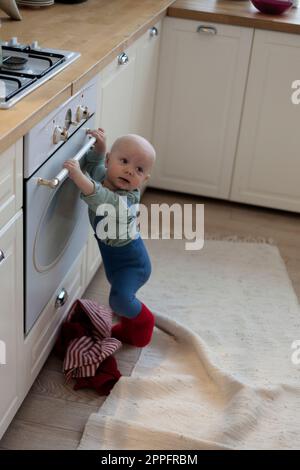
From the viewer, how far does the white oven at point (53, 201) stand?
5.42 feet

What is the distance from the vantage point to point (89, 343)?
7.04 feet

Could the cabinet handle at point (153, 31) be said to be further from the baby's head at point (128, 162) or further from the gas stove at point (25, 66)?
the baby's head at point (128, 162)

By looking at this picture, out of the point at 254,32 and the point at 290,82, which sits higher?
the point at 254,32

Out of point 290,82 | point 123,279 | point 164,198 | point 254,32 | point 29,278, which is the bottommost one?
point 164,198

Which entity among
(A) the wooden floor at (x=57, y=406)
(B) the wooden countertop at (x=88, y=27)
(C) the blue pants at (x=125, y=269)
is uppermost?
(B) the wooden countertop at (x=88, y=27)

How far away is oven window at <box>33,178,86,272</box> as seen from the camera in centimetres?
180

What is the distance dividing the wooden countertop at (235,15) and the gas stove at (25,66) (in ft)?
3.43

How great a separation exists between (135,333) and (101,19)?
3.74 feet

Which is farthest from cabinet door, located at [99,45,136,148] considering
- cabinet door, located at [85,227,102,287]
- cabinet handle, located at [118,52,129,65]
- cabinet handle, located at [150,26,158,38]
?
cabinet door, located at [85,227,102,287]

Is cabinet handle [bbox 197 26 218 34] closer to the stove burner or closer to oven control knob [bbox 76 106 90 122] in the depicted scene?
oven control knob [bbox 76 106 90 122]

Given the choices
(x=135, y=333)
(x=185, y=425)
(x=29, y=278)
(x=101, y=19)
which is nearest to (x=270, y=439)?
(x=185, y=425)

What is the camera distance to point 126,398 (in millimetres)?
2049

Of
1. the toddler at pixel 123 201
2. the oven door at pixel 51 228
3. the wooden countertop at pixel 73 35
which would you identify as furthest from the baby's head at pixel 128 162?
the wooden countertop at pixel 73 35
